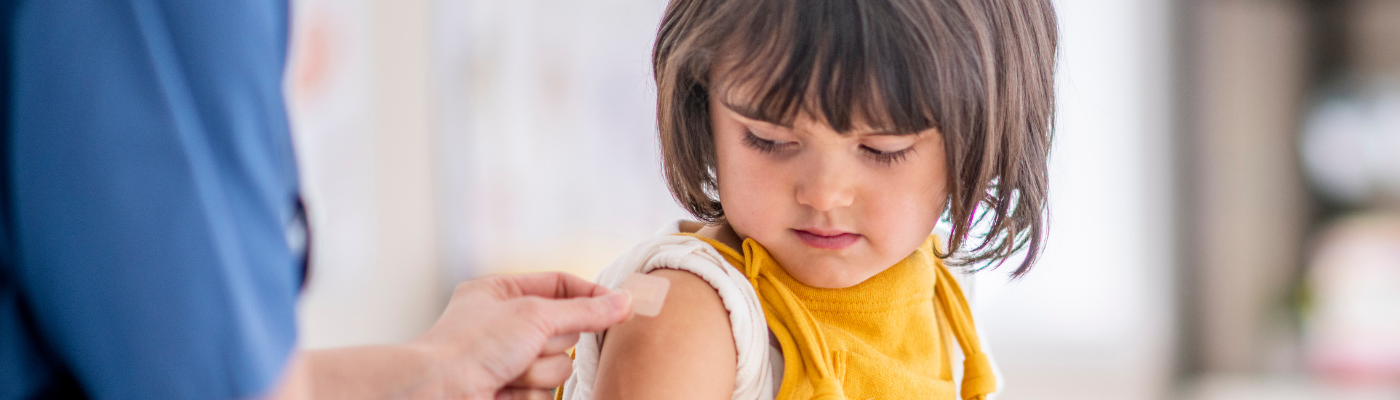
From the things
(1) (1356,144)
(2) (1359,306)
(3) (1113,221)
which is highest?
(1) (1356,144)

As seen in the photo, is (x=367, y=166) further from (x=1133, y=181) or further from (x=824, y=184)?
(x=1133, y=181)

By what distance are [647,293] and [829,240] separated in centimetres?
15

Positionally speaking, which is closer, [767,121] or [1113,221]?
[767,121]

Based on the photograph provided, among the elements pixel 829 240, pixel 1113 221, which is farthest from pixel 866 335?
pixel 1113 221

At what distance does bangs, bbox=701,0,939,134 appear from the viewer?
0.65 meters

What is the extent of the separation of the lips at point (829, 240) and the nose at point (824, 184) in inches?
1.6

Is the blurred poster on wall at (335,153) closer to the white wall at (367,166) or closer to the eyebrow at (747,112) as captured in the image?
the white wall at (367,166)

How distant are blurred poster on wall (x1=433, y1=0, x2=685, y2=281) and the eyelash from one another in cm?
191

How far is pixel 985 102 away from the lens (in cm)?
71

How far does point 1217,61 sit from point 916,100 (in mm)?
2371

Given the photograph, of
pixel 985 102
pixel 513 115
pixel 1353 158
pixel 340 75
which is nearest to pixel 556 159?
pixel 513 115

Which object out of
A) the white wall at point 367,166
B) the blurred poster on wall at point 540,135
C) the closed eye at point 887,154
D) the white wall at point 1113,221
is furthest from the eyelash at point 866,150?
the white wall at point 1113,221

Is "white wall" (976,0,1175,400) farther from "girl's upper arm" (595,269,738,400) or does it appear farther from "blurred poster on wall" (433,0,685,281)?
"girl's upper arm" (595,269,738,400)

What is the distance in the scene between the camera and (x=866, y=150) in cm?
69
